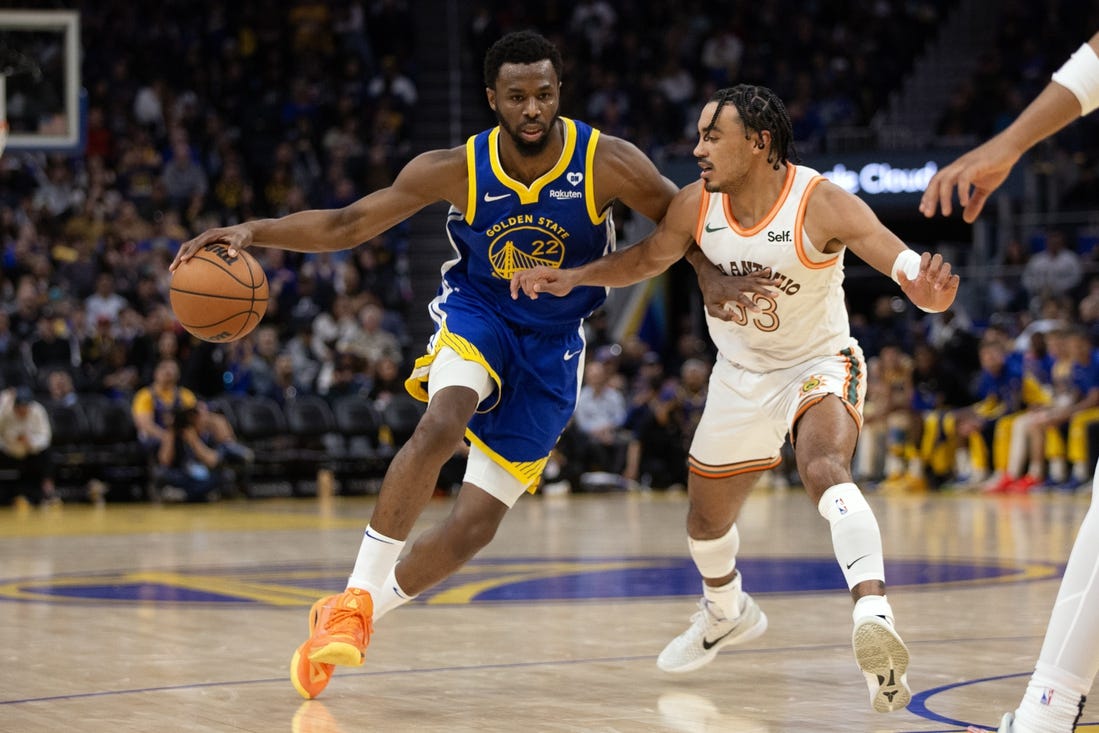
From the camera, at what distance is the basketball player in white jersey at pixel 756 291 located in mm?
5086

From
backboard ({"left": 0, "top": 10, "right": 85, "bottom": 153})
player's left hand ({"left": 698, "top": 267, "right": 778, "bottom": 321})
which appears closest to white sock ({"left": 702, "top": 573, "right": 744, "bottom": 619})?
player's left hand ({"left": 698, "top": 267, "right": 778, "bottom": 321})

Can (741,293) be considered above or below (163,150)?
below

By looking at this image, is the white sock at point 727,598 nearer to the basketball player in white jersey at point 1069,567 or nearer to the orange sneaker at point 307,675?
the orange sneaker at point 307,675

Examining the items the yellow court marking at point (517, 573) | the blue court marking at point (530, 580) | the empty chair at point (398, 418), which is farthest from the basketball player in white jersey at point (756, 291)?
the empty chair at point (398, 418)

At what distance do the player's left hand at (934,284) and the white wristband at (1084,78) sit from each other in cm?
106

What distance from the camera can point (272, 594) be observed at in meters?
7.81

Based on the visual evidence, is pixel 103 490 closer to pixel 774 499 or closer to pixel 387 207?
pixel 774 499

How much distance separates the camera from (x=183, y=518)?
13695mm

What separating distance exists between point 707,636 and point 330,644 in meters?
1.43

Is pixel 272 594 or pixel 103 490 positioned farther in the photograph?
pixel 103 490

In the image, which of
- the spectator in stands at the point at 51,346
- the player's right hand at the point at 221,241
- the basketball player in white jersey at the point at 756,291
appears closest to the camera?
the basketball player in white jersey at the point at 756,291

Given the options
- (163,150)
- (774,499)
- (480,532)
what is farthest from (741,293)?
(163,150)

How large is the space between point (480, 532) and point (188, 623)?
188 cm

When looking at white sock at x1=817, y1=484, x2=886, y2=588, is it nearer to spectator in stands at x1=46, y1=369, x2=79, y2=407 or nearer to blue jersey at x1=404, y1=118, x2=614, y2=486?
blue jersey at x1=404, y1=118, x2=614, y2=486
